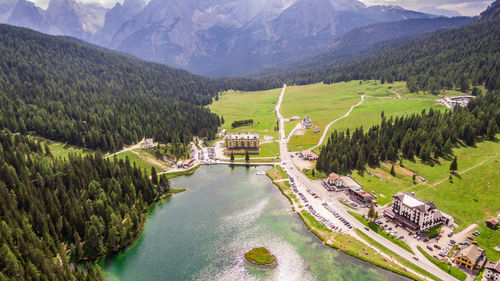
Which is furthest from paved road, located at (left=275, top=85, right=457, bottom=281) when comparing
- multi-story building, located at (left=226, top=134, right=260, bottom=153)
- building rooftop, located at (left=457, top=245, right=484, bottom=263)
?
multi-story building, located at (left=226, top=134, right=260, bottom=153)

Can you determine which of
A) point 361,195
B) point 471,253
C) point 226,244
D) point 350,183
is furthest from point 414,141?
point 226,244

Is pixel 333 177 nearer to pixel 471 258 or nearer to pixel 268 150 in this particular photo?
pixel 471 258

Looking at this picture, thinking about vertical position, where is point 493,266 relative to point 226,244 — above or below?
above

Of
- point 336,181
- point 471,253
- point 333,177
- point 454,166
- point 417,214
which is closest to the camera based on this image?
point 471,253

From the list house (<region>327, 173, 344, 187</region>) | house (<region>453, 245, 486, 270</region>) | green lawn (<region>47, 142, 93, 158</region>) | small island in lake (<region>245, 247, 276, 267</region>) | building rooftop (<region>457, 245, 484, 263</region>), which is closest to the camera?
house (<region>453, 245, 486, 270</region>)

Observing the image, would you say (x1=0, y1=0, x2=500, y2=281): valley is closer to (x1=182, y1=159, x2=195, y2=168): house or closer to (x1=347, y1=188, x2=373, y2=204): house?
(x1=347, y1=188, x2=373, y2=204): house
